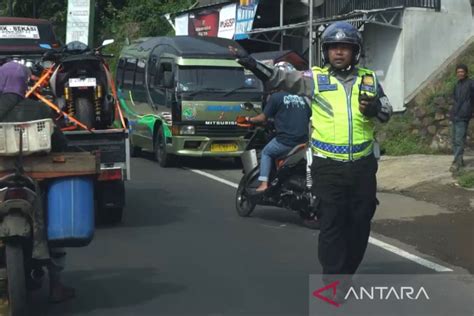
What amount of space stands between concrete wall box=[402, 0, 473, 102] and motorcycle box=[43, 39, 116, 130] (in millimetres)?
9569

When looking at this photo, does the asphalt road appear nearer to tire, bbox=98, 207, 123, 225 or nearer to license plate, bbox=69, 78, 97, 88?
tire, bbox=98, 207, 123, 225

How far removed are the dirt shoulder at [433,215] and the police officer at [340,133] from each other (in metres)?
2.26

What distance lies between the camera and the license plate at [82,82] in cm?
999

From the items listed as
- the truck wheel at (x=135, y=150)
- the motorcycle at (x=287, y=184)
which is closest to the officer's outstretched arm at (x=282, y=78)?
the motorcycle at (x=287, y=184)

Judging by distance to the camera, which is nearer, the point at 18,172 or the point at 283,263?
the point at 18,172

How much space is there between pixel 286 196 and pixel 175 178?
534cm

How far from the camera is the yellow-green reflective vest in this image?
19.3 feet

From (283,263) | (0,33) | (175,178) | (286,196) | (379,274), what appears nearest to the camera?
(379,274)

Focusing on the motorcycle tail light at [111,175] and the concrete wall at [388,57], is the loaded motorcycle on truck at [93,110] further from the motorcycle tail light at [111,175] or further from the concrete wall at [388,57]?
the concrete wall at [388,57]

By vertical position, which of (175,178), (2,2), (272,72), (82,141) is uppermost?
(2,2)

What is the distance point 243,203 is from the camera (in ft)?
35.0

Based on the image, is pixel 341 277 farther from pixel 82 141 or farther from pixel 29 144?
pixel 82 141

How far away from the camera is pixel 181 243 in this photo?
29.2ft

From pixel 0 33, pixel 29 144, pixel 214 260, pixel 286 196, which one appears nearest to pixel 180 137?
pixel 0 33
